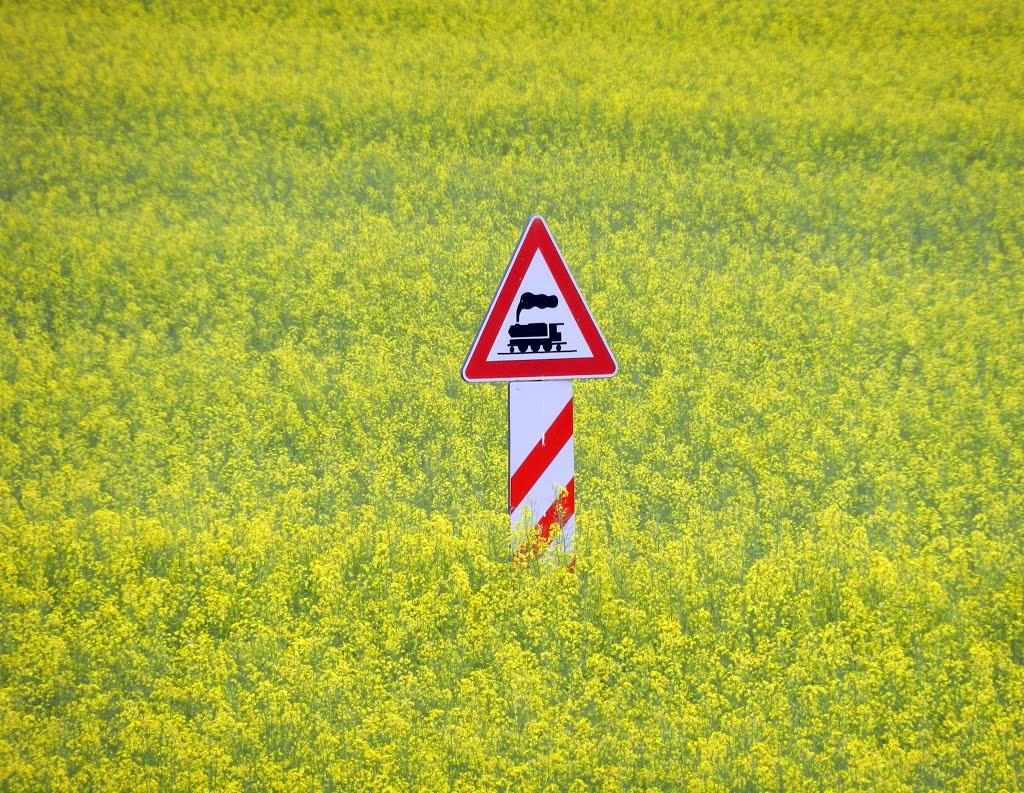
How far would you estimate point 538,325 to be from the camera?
4.18 m

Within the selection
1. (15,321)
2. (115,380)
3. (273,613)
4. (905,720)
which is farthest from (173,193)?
(905,720)

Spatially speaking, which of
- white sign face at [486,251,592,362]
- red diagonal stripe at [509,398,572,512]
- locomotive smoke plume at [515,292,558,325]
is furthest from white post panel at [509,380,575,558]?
locomotive smoke plume at [515,292,558,325]

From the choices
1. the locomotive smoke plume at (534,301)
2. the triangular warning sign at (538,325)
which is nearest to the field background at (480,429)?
the triangular warning sign at (538,325)

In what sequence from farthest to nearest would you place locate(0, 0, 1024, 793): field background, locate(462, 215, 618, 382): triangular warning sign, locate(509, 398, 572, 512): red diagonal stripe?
locate(509, 398, 572, 512): red diagonal stripe < locate(462, 215, 618, 382): triangular warning sign < locate(0, 0, 1024, 793): field background

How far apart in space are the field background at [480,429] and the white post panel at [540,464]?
202mm

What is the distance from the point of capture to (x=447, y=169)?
12836 mm

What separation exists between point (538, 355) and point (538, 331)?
95 millimetres

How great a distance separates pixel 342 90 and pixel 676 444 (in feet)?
33.8

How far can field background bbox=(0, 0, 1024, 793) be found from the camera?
3617mm

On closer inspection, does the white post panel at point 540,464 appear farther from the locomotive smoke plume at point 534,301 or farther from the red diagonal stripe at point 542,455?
the locomotive smoke plume at point 534,301

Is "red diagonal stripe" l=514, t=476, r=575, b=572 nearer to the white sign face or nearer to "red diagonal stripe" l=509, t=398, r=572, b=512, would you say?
"red diagonal stripe" l=509, t=398, r=572, b=512

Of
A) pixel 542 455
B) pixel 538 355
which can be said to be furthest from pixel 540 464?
pixel 538 355

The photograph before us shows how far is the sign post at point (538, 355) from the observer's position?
4.15m

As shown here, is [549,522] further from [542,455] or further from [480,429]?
[480,429]
